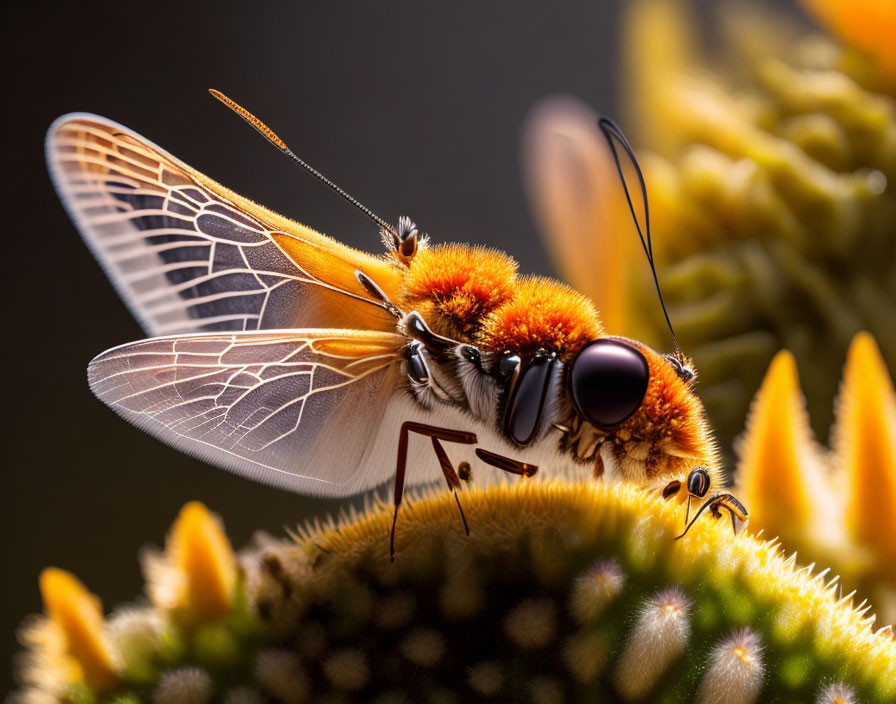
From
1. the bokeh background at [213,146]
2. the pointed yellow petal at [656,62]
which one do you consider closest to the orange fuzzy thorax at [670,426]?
the pointed yellow petal at [656,62]

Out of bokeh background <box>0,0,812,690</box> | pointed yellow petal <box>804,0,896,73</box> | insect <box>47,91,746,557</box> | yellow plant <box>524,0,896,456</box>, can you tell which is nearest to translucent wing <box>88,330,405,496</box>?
insect <box>47,91,746,557</box>

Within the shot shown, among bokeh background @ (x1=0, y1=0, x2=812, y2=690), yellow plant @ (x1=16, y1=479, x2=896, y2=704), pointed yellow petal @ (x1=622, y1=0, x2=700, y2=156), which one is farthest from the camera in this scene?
bokeh background @ (x1=0, y1=0, x2=812, y2=690)

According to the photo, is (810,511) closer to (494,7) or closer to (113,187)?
(113,187)

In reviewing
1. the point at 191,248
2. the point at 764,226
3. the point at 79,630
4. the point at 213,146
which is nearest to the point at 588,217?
the point at 764,226

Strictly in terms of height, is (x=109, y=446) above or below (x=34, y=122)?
below

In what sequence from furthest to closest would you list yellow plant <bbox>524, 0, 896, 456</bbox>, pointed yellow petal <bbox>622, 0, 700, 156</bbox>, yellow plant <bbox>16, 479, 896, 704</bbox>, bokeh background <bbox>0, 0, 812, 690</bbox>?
bokeh background <bbox>0, 0, 812, 690</bbox>
pointed yellow petal <bbox>622, 0, 700, 156</bbox>
yellow plant <bbox>524, 0, 896, 456</bbox>
yellow plant <bbox>16, 479, 896, 704</bbox>

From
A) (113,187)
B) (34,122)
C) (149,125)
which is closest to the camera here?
(113,187)

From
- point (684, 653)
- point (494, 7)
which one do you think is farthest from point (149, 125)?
point (684, 653)

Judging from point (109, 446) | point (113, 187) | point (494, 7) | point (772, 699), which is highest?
point (494, 7)

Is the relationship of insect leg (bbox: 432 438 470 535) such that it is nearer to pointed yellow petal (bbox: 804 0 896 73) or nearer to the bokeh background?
pointed yellow petal (bbox: 804 0 896 73)
